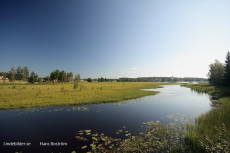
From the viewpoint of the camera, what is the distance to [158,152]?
692cm

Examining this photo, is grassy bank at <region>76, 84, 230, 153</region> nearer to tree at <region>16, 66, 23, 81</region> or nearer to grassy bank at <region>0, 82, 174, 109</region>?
grassy bank at <region>0, 82, 174, 109</region>

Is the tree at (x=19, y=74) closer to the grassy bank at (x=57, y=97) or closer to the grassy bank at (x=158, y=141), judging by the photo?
the grassy bank at (x=57, y=97)

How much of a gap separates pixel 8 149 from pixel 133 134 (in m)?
9.43

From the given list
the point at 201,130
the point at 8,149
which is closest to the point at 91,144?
the point at 8,149

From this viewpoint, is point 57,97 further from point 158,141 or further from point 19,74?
point 19,74

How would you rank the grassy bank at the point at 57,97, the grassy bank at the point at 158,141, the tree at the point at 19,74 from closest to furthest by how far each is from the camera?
the grassy bank at the point at 158,141 → the grassy bank at the point at 57,97 → the tree at the point at 19,74

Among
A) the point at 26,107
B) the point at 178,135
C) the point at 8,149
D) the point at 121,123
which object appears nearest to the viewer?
the point at 8,149

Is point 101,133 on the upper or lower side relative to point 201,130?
lower

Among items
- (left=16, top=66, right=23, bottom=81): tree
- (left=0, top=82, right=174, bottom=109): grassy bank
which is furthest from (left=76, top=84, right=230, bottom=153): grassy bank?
(left=16, top=66, right=23, bottom=81): tree

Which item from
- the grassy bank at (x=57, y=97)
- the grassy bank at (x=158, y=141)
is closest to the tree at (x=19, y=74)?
the grassy bank at (x=57, y=97)

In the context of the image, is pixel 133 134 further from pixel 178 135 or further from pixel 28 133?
pixel 28 133

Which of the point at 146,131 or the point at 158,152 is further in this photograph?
the point at 146,131

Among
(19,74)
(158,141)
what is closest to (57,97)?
(158,141)

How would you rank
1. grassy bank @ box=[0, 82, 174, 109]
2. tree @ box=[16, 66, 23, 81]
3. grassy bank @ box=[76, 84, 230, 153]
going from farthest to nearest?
tree @ box=[16, 66, 23, 81] < grassy bank @ box=[0, 82, 174, 109] < grassy bank @ box=[76, 84, 230, 153]
